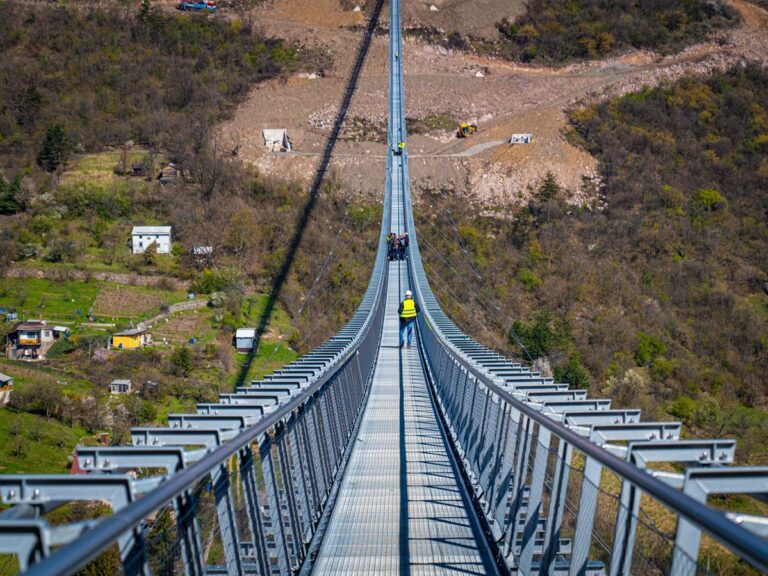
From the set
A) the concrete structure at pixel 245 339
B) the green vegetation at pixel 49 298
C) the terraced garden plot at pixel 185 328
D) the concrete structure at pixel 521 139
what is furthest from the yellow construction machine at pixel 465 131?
the concrete structure at pixel 245 339

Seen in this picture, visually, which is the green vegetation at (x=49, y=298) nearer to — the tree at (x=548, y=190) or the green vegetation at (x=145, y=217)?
the green vegetation at (x=145, y=217)

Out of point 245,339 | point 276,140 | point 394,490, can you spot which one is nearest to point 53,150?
point 276,140

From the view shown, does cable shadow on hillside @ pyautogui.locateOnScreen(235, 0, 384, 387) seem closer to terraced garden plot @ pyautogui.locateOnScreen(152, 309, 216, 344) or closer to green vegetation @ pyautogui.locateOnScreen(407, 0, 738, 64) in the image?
terraced garden plot @ pyautogui.locateOnScreen(152, 309, 216, 344)

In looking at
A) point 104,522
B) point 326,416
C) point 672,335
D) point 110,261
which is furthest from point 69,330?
point 104,522

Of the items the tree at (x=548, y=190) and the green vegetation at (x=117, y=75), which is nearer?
the tree at (x=548, y=190)

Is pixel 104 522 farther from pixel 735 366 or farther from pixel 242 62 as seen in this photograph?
pixel 242 62

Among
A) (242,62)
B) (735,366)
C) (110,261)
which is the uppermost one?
(242,62)

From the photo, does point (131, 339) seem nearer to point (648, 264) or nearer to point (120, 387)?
point (120, 387)
